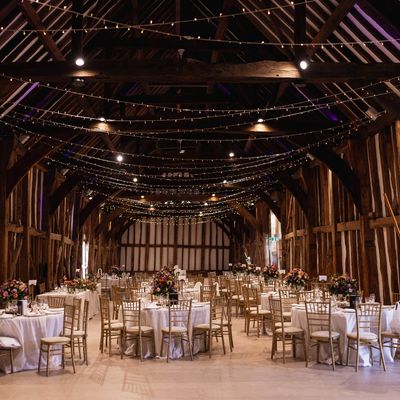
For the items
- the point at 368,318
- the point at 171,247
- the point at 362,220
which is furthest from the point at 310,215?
the point at 171,247

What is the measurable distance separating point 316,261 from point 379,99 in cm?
692

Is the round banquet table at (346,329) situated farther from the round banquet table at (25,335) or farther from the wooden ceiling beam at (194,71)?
the round banquet table at (25,335)

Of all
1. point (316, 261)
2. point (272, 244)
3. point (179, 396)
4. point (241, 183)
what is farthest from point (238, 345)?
point (272, 244)

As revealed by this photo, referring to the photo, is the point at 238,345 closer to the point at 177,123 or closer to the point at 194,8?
the point at 177,123

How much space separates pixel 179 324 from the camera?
8.23 metres

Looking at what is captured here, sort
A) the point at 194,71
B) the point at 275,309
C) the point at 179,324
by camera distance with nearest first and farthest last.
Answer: the point at 194,71
the point at 179,324
the point at 275,309

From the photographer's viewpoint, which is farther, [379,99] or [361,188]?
[361,188]

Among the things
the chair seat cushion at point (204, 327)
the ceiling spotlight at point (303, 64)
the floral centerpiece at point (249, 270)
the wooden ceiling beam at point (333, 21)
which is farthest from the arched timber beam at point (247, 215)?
the ceiling spotlight at point (303, 64)

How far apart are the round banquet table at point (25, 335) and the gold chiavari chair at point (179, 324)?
1683 mm

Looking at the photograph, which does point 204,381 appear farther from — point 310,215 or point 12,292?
point 310,215

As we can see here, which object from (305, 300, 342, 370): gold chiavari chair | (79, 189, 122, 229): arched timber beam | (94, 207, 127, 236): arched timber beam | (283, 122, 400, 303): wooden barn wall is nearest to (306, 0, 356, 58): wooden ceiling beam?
(283, 122, 400, 303): wooden barn wall

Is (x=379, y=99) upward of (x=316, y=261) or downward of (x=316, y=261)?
upward

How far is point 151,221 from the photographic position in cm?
2938

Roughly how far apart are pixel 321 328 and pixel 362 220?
4.04m
